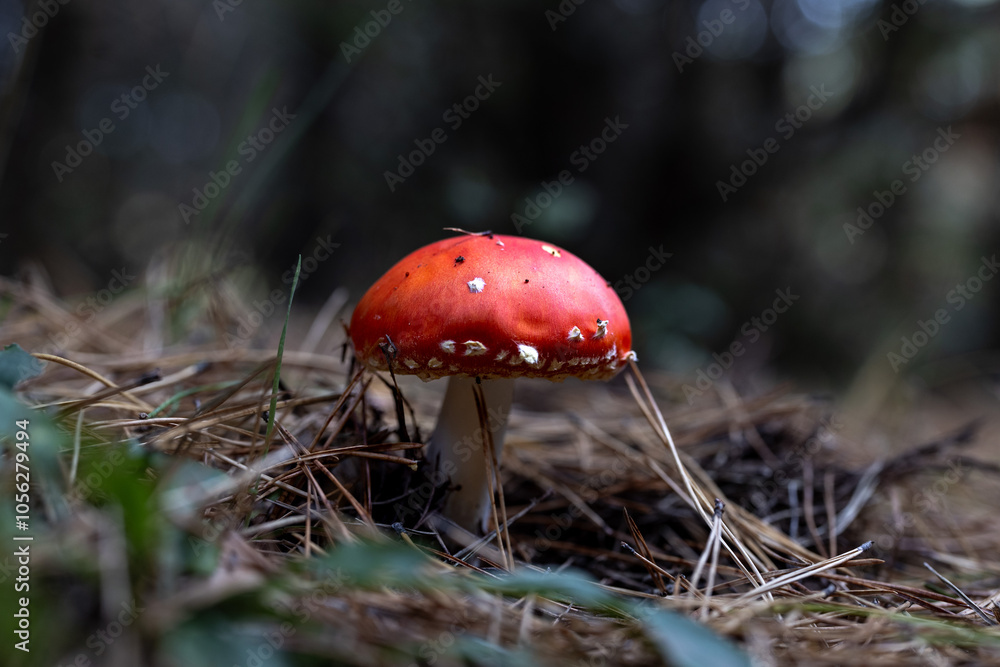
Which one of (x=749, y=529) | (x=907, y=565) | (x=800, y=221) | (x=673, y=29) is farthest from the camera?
(x=800, y=221)

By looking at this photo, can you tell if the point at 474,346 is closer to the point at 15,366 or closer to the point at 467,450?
the point at 467,450

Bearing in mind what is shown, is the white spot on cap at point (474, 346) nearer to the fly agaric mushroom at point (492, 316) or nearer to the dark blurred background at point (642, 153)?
the fly agaric mushroom at point (492, 316)

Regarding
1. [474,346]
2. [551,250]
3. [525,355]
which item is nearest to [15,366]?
[474,346]

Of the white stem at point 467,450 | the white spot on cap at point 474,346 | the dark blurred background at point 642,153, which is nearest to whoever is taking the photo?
the white spot on cap at point 474,346

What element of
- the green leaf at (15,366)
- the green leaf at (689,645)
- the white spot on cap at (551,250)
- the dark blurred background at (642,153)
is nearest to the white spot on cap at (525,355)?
the white spot on cap at (551,250)

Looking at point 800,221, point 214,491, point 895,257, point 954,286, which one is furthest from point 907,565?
point 954,286

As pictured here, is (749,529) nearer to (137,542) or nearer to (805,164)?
(137,542)
